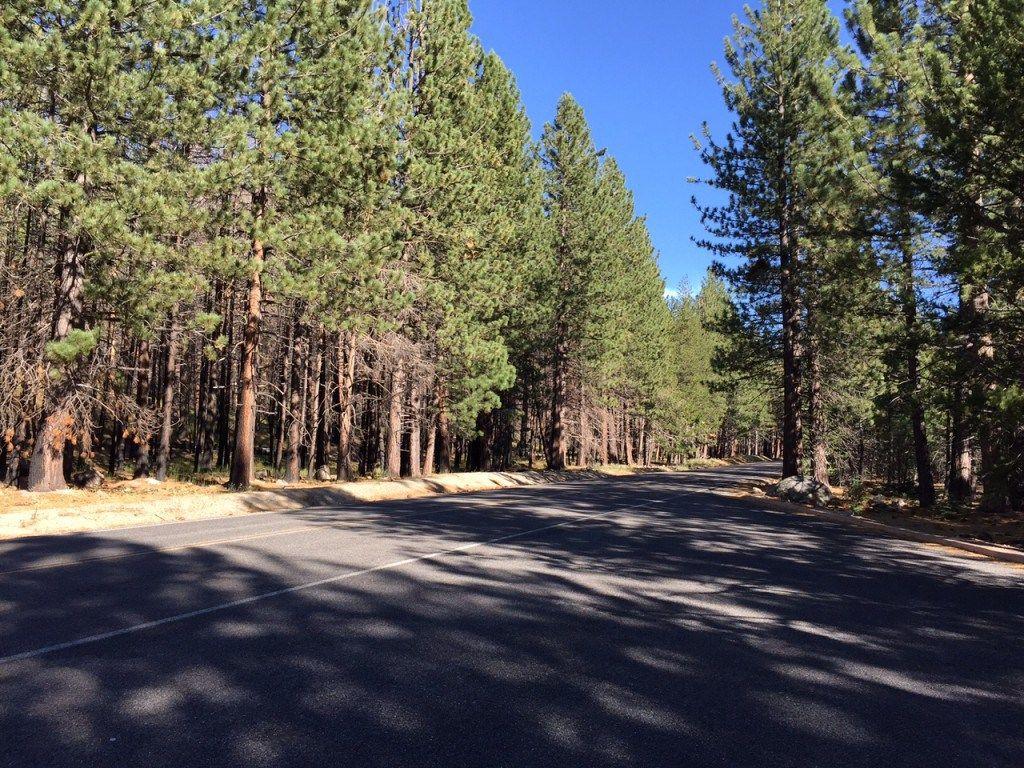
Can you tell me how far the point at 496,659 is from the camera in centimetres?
438

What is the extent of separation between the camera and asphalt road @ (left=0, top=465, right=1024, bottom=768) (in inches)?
125

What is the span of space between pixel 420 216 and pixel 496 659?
19236 millimetres

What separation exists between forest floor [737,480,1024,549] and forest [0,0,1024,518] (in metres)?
1.00

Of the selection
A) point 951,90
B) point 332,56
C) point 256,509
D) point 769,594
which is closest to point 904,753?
point 769,594

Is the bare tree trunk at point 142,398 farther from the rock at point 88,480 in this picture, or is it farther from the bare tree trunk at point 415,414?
the bare tree trunk at point 415,414

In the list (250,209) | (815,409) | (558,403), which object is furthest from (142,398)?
(815,409)

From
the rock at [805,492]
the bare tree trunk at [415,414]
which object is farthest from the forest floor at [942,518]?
the bare tree trunk at [415,414]

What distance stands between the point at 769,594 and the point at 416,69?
23297mm

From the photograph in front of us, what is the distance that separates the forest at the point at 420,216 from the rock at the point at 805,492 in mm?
2391

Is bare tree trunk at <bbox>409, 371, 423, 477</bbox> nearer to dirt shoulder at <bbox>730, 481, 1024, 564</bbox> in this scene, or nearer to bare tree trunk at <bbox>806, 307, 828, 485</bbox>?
dirt shoulder at <bbox>730, 481, 1024, 564</bbox>

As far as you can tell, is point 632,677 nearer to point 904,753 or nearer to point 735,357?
point 904,753

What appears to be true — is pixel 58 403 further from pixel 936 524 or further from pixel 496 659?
pixel 936 524

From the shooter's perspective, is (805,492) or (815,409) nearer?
(805,492)

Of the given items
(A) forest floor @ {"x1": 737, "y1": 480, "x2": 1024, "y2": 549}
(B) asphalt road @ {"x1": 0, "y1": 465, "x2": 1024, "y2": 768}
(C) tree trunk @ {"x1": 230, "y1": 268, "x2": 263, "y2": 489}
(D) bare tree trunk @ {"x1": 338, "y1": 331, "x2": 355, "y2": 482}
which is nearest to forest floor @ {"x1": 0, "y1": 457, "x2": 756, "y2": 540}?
(C) tree trunk @ {"x1": 230, "y1": 268, "x2": 263, "y2": 489}
